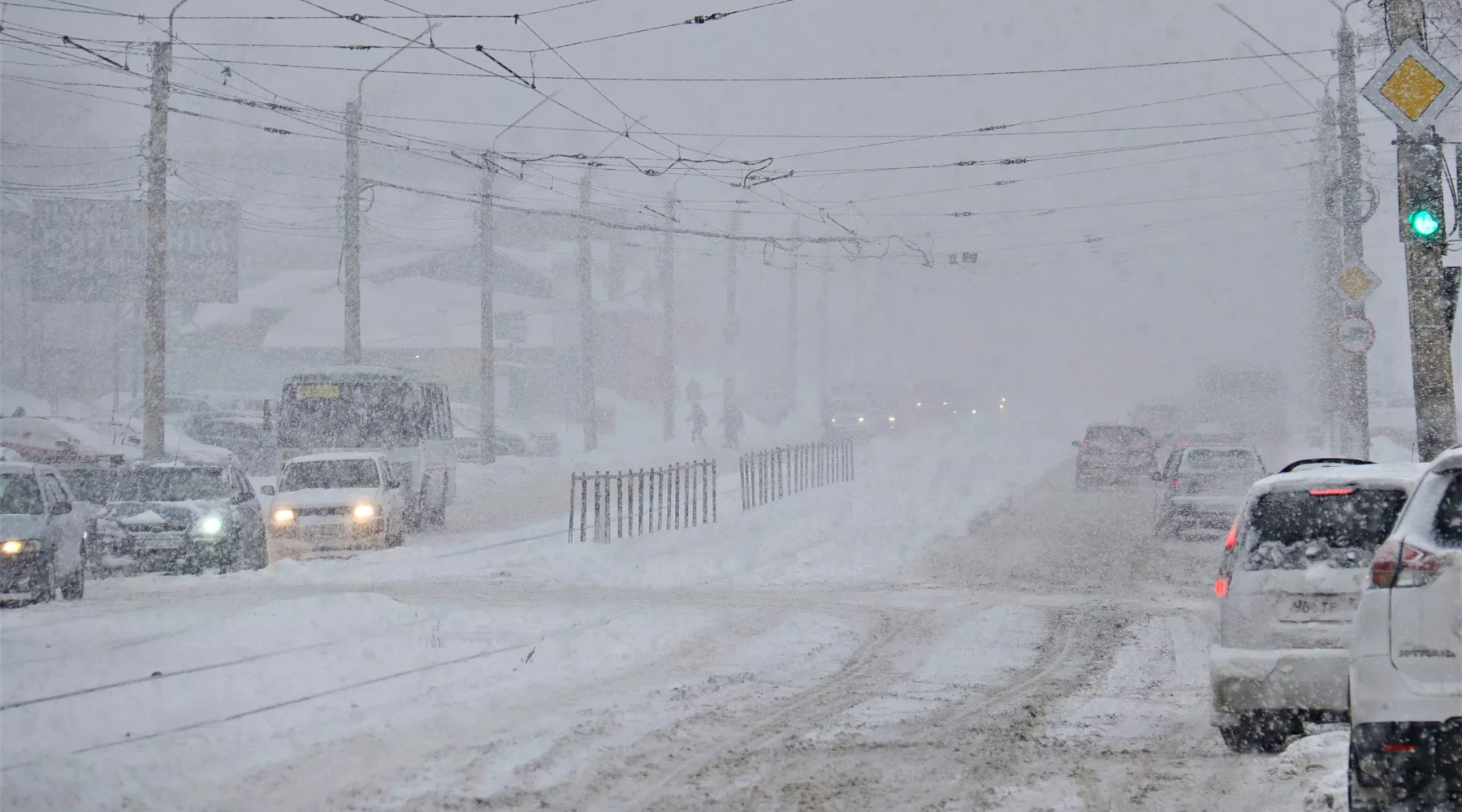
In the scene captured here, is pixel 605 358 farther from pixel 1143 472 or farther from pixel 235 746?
pixel 235 746

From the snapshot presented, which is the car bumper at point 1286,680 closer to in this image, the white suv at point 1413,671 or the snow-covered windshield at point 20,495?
the white suv at point 1413,671

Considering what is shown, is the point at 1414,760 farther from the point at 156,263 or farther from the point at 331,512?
the point at 156,263

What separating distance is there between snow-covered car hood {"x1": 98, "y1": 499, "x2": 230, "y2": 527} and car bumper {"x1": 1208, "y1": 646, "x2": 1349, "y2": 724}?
14513 mm

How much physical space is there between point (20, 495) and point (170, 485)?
4.48 m

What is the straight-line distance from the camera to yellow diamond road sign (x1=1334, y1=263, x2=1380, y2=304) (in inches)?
747

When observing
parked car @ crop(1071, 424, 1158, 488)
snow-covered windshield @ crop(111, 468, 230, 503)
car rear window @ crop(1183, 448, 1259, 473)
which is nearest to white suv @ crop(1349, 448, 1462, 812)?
snow-covered windshield @ crop(111, 468, 230, 503)

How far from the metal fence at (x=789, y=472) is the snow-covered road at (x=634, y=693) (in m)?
10.1

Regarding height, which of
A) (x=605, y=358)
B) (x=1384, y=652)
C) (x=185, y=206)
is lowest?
(x=1384, y=652)

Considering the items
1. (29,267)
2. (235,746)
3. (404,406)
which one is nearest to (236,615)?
(235,746)

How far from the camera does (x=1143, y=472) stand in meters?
33.0

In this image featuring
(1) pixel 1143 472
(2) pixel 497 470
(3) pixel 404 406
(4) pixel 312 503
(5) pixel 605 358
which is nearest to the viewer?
(4) pixel 312 503

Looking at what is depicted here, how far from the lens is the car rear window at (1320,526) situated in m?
7.38

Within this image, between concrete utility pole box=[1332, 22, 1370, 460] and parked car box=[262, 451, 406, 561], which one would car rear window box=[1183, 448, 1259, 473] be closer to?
concrete utility pole box=[1332, 22, 1370, 460]

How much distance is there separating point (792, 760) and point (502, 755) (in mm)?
1579
